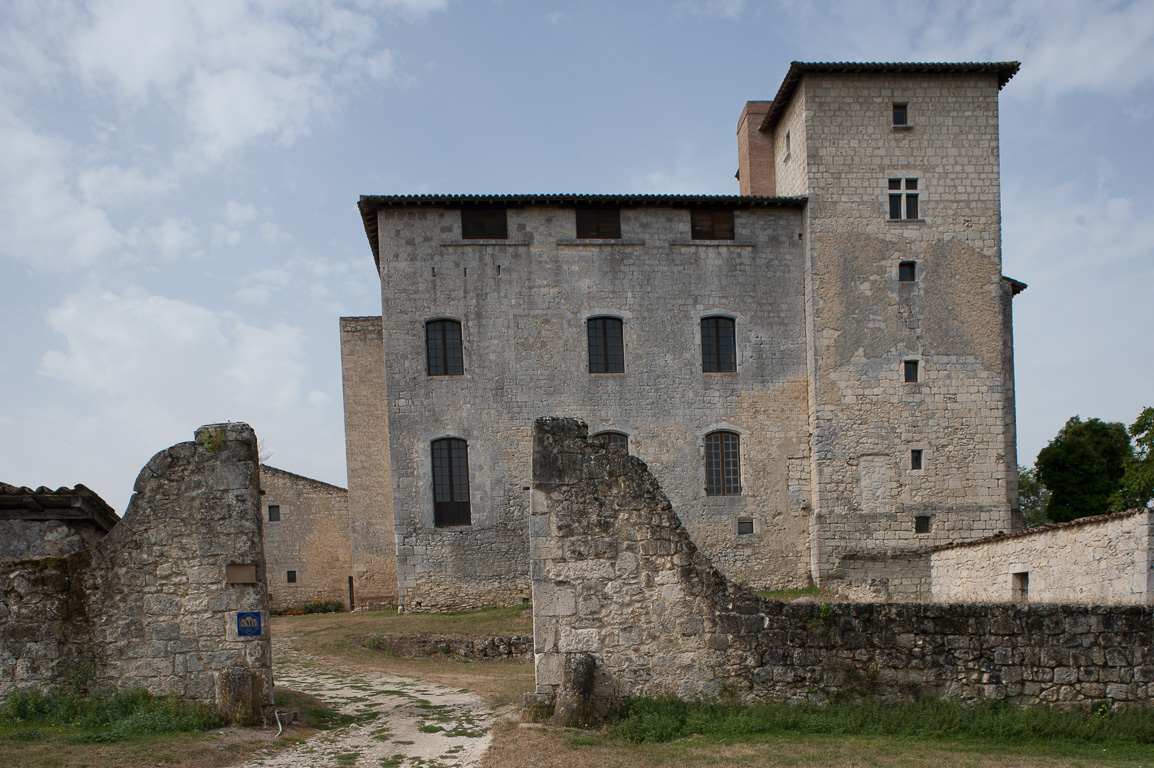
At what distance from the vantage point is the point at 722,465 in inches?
831

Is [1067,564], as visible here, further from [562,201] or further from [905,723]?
[562,201]

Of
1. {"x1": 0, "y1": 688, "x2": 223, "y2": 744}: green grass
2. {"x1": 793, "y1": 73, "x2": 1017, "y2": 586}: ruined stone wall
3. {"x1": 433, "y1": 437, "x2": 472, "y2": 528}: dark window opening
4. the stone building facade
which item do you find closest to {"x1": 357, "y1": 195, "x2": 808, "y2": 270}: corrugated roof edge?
the stone building facade

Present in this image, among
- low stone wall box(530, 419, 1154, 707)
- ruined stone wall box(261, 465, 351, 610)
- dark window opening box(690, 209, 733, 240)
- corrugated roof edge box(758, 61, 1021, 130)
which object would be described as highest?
corrugated roof edge box(758, 61, 1021, 130)

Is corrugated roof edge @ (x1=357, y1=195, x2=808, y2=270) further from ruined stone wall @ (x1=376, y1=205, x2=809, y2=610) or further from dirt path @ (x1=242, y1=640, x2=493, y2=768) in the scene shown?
dirt path @ (x1=242, y1=640, x2=493, y2=768)

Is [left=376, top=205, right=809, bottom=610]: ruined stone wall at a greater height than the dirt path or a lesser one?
greater

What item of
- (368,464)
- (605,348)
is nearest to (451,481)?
(368,464)

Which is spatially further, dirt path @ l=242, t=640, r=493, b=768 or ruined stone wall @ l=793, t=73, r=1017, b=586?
ruined stone wall @ l=793, t=73, r=1017, b=586

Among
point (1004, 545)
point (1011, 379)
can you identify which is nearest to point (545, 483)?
point (1004, 545)

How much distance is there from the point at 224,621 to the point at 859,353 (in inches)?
690

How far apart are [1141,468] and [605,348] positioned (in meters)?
18.0

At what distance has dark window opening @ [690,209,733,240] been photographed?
70.6ft

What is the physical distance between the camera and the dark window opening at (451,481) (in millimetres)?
20391

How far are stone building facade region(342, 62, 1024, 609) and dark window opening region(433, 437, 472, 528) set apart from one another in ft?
0.17

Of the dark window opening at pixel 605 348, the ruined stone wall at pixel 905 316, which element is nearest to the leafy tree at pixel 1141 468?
the ruined stone wall at pixel 905 316
